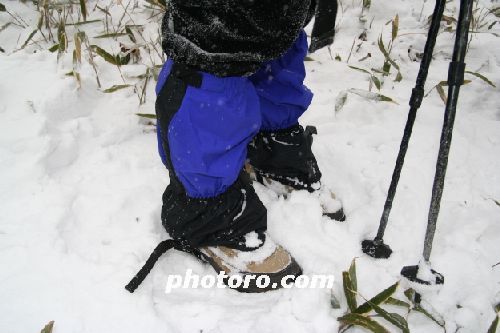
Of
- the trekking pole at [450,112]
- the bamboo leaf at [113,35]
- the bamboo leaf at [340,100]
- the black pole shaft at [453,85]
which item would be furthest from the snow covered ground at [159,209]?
the black pole shaft at [453,85]

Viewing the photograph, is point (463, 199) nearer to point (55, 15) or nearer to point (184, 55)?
point (184, 55)

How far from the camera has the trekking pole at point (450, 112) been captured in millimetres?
790

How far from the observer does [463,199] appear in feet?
4.58

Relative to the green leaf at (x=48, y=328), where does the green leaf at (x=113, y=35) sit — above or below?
above

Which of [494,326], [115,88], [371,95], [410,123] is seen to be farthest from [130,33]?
[494,326]

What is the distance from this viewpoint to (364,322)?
99cm

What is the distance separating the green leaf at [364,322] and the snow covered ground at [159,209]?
0.17 feet

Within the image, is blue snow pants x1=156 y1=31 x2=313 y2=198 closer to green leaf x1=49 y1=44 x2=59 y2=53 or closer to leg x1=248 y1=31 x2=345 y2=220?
leg x1=248 y1=31 x2=345 y2=220

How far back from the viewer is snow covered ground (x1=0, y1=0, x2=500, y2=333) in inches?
42.2

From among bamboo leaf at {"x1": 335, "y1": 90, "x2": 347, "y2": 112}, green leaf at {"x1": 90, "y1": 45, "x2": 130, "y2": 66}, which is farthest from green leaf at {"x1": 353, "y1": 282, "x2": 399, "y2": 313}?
green leaf at {"x1": 90, "y1": 45, "x2": 130, "y2": 66}

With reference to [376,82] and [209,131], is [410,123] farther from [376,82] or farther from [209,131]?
[376,82]

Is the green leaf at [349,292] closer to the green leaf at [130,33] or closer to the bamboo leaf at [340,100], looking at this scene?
the bamboo leaf at [340,100]

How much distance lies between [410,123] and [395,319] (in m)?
0.47

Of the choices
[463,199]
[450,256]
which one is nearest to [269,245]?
[450,256]
